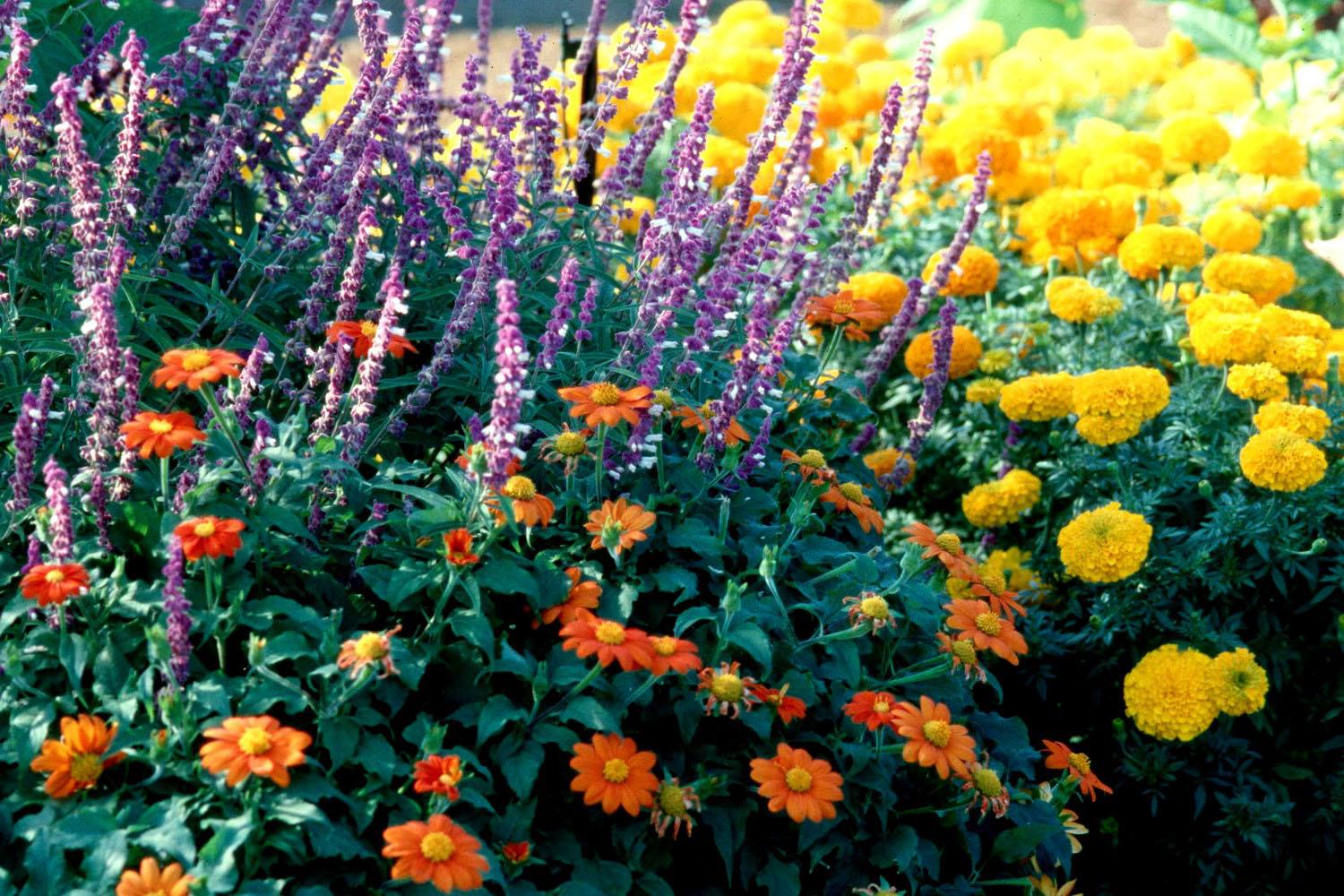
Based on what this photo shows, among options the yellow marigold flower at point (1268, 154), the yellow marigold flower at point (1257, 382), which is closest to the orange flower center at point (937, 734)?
the yellow marigold flower at point (1257, 382)

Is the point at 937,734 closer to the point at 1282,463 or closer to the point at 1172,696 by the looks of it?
the point at 1172,696

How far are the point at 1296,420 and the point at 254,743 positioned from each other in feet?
6.78

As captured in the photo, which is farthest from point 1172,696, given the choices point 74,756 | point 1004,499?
point 74,756

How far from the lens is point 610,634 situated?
1.71 m

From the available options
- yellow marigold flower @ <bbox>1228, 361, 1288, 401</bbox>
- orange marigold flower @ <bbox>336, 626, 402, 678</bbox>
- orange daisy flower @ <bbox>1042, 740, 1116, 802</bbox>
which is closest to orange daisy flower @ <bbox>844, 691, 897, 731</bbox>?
orange daisy flower @ <bbox>1042, 740, 1116, 802</bbox>

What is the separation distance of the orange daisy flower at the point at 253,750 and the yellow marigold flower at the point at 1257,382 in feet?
6.76

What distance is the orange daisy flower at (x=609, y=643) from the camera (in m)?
1.68

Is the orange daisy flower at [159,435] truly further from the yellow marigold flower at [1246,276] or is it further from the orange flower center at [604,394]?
the yellow marigold flower at [1246,276]

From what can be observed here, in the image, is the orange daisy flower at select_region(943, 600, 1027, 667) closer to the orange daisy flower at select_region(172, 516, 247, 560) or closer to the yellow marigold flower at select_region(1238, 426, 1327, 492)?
the yellow marigold flower at select_region(1238, 426, 1327, 492)

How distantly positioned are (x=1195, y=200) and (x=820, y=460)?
2.83m

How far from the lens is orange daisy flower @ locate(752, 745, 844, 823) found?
1762mm

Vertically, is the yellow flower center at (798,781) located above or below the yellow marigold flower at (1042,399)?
above

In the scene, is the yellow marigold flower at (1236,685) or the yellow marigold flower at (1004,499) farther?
the yellow marigold flower at (1004,499)

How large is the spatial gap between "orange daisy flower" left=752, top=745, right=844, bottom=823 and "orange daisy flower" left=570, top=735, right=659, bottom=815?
0.46 ft
